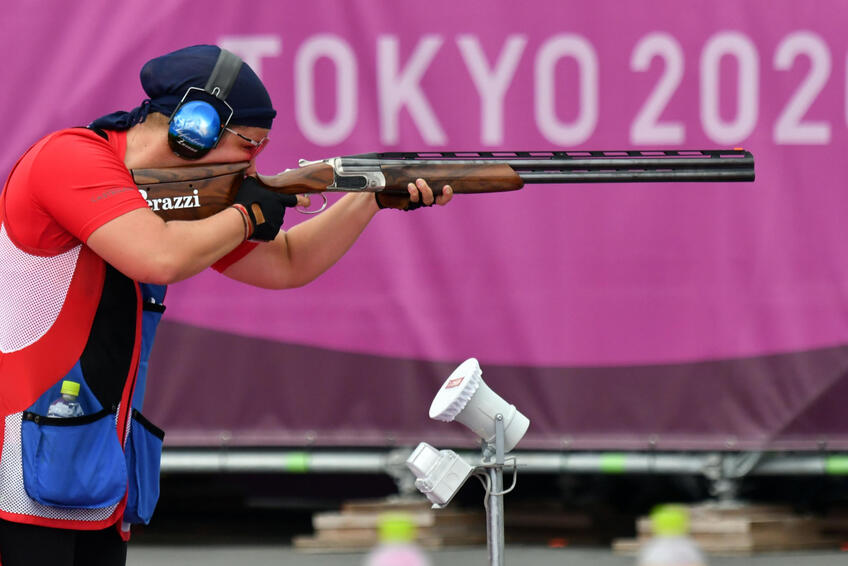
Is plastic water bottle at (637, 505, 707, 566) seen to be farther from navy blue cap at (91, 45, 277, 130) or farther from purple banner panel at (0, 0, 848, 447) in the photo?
purple banner panel at (0, 0, 848, 447)

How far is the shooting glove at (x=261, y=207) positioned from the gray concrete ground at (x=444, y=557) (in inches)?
108

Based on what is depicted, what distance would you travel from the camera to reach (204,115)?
283cm

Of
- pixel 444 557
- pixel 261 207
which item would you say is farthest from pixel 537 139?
pixel 261 207

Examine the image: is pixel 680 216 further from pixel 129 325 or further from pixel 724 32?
pixel 129 325

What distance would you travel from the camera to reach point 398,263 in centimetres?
544

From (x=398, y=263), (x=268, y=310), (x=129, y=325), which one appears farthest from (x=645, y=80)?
(x=129, y=325)

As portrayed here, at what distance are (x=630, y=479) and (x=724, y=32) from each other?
225cm

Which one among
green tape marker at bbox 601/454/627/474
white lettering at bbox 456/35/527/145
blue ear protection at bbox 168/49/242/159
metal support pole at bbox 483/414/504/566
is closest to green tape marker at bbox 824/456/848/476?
green tape marker at bbox 601/454/627/474

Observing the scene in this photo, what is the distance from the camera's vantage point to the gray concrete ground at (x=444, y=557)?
213 inches

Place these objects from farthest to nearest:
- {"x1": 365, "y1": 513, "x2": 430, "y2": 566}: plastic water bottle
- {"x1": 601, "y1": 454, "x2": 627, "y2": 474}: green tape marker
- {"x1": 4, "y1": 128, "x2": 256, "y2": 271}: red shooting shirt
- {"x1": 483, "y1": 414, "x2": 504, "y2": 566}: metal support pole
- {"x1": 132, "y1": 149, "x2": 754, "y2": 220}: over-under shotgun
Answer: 1. {"x1": 601, "y1": 454, "x2": 627, "y2": 474}: green tape marker
2. {"x1": 132, "y1": 149, "x2": 754, "y2": 220}: over-under shotgun
3. {"x1": 483, "y1": 414, "x2": 504, "y2": 566}: metal support pole
4. {"x1": 4, "y1": 128, "x2": 256, "y2": 271}: red shooting shirt
5. {"x1": 365, "y1": 513, "x2": 430, "y2": 566}: plastic water bottle

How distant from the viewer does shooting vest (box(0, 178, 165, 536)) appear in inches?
107

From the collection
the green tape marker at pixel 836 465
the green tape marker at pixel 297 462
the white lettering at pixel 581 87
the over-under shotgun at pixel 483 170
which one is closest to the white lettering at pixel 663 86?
the white lettering at pixel 581 87

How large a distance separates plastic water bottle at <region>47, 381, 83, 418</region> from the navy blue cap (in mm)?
559

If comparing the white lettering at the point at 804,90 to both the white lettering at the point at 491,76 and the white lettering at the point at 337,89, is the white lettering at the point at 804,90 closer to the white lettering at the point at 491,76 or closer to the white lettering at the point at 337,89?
the white lettering at the point at 491,76
